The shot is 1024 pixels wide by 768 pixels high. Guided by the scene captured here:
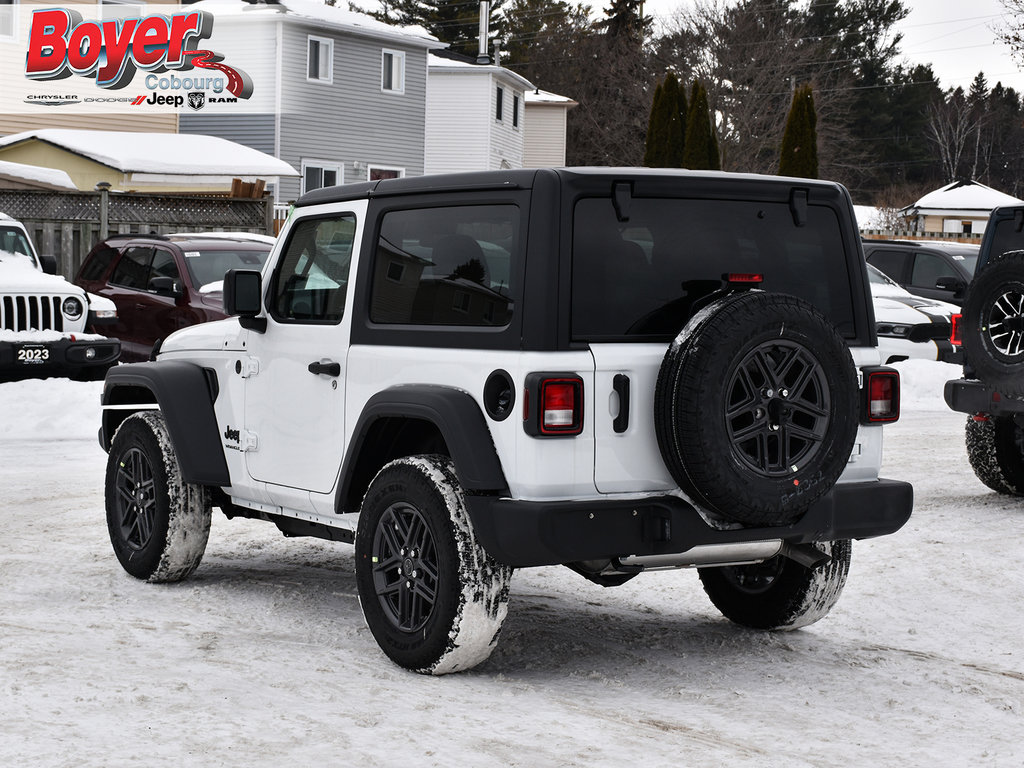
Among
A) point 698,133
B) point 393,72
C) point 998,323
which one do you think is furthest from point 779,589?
point 393,72

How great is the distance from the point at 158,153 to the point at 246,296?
90.8 ft

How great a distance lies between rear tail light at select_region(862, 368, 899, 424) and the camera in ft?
19.8

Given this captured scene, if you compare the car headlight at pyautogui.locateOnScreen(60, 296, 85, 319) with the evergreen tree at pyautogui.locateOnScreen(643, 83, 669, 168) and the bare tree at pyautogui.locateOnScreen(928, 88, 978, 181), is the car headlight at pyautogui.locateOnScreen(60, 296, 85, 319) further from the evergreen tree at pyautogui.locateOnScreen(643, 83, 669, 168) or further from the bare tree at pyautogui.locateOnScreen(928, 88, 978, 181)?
the bare tree at pyautogui.locateOnScreen(928, 88, 978, 181)

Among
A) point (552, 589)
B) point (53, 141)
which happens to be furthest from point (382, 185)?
point (53, 141)

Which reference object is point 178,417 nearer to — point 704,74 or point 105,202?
point 105,202

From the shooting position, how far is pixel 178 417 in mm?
7195

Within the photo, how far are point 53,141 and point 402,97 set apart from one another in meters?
14.1

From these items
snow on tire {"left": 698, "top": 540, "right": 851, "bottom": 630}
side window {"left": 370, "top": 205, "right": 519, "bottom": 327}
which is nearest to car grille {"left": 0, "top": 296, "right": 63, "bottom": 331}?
side window {"left": 370, "top": 205, "right": 519, "bottom": 327}

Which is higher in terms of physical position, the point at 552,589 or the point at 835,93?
the point at 835,93

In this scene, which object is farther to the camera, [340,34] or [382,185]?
[340,34]

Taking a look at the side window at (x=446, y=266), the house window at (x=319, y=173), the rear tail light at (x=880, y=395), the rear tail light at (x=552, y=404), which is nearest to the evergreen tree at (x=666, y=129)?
the house window at (x=319, y=173)

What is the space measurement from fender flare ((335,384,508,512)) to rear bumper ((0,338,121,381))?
1038 cm

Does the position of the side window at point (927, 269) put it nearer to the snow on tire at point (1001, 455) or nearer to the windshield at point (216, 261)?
the windshield at point (216, 261)

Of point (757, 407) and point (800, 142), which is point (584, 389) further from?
point (800, 142)
